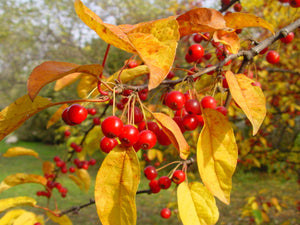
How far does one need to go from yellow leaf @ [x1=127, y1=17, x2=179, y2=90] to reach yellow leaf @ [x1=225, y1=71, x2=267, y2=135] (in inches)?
9.6

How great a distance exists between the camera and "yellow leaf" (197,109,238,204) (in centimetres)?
68

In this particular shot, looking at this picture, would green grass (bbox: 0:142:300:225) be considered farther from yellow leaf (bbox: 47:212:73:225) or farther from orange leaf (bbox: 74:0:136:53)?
orange leaf (bbox: 74:0:136:53)

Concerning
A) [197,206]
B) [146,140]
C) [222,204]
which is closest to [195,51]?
[146,140]

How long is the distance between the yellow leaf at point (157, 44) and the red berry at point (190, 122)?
37 centimetres

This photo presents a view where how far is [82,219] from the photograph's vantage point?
498 centimetres

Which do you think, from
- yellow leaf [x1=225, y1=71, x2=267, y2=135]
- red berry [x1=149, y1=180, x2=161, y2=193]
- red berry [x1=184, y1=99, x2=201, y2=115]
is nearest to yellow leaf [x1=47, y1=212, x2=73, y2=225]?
red berry [x1=149, y1=180, x2=161, y2=193]

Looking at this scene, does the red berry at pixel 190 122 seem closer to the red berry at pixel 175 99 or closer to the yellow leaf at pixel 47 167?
the red berry at pixel 175 99

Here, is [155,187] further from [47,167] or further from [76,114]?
[47,167]

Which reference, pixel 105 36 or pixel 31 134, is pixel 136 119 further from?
pixel 31 134

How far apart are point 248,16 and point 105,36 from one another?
502 millimetres

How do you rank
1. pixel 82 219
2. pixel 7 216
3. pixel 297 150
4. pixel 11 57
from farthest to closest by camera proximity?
pixel 11 57
pixel 82 219
pixel 297 150
pixel 7 216

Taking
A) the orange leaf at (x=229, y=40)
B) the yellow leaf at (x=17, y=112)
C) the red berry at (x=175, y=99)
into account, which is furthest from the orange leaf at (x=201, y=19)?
the yellow leaf at (x=17, y=112)

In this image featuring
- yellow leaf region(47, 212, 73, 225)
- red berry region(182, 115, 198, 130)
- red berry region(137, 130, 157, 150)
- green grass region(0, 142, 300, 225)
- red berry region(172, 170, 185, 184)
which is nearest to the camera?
red berry region(137, 130, 157, 150)

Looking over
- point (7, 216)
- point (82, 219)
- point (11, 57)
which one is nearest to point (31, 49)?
point (11, 57)
